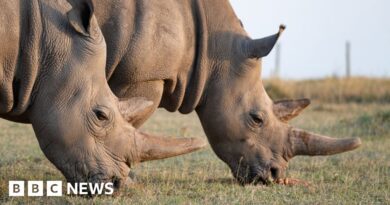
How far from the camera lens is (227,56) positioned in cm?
770

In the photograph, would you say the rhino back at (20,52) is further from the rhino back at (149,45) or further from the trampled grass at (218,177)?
the rhino back at (149,45)

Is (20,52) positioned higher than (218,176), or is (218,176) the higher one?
(20,52)

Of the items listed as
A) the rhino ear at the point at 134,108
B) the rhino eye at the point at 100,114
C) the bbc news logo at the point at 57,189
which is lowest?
the bbc news logo at the point at 57,189

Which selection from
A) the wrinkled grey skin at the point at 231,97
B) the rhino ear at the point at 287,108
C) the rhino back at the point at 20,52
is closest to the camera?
the rhino back at the point at 20,52

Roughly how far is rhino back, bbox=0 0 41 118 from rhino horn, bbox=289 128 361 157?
2.77m

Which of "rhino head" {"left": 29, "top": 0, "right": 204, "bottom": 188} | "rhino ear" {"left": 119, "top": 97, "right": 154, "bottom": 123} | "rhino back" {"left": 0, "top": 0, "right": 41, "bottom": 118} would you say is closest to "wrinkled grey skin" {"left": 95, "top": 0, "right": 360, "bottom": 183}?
"rhino ear" {"left": 119, "top": 97, "right": 154, "bottom": 123}

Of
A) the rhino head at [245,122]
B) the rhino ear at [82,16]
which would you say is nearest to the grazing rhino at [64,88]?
the rhino ear at [82,16]

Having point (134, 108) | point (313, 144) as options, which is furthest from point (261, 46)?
point (134, 108)

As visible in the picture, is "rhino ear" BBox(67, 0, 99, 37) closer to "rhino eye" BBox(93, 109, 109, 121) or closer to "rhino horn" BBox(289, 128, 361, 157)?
"rhino eye" BBox(93, 109, 109, 121)

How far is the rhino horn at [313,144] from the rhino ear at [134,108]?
172 cm

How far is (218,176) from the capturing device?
7.97 m

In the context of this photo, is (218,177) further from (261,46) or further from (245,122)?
(261,46)

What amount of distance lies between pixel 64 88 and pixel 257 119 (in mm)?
2398

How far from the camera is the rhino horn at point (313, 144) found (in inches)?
297
